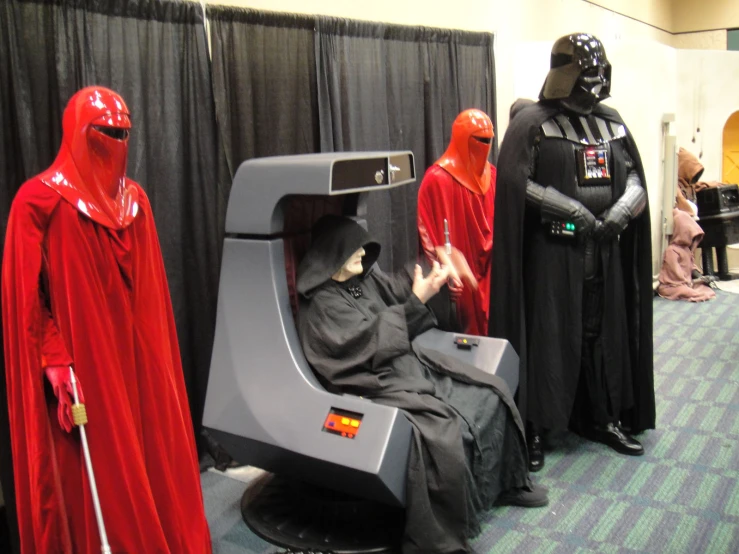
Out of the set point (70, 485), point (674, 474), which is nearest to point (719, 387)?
point (674, 474)

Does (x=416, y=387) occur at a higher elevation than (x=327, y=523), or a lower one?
higher

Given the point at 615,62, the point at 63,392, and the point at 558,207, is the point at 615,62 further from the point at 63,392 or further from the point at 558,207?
the point at 63,392

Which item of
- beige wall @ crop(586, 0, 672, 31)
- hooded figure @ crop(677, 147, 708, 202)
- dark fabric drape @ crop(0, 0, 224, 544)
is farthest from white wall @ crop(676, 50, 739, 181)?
dark fabric drape @ crop(0, 0, 224, 544)

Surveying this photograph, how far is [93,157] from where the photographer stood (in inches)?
77.9

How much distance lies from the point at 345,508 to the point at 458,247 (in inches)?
57.2

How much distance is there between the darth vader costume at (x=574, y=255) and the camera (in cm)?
301

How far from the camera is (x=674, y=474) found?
3.06 metres

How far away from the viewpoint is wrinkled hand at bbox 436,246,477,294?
2834mm

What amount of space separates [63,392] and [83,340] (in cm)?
15

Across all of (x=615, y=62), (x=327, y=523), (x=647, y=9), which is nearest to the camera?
(x=327, y=523)

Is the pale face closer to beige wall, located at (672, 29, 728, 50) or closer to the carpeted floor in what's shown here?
the carpeted floor

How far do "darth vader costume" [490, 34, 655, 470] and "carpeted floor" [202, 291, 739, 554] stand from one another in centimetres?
17

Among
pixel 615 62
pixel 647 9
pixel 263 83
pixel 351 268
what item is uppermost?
pixel 647 9

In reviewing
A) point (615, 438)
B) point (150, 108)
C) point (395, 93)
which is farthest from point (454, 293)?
point (150, 108)
